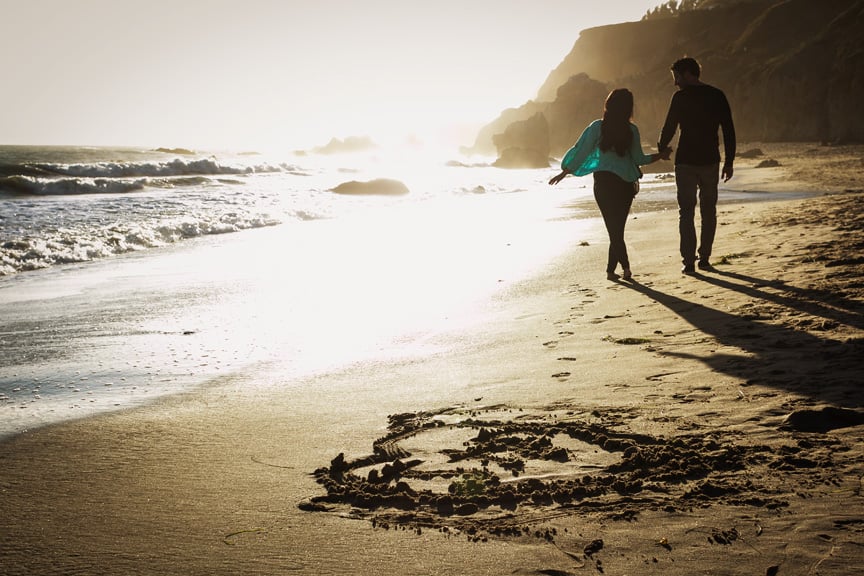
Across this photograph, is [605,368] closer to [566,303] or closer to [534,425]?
[534,425]

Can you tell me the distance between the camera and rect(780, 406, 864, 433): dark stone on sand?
2619mm

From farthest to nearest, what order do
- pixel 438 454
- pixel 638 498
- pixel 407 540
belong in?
1. pixel 438 454
2. pixel 638 498
3. pixel 407 540

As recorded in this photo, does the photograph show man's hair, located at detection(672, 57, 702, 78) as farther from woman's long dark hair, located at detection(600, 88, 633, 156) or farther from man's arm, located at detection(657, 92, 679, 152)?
woman's long dark hair, located at detection(600, 88, 633, 156)

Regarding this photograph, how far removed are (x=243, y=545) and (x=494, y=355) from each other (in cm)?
249

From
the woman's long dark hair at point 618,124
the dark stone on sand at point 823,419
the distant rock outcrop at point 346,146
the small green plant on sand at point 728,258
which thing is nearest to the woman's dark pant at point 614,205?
the woman's long dark hair at point 618,124

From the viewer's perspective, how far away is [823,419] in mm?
2664

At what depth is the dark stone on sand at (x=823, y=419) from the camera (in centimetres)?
262

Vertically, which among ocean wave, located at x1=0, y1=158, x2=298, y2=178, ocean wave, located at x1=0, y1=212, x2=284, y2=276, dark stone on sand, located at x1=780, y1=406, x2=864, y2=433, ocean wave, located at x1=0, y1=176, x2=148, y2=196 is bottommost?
dark stone on sand, located at x1=780, y1=406, x2=864, y2=433

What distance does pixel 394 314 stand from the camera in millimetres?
5848

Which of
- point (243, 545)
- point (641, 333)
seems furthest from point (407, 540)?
point (641, 333)

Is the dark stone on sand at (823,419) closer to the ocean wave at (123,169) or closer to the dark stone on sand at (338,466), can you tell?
the dark stone on sand at (338,466)

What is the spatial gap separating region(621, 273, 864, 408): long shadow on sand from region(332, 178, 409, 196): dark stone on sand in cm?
2008

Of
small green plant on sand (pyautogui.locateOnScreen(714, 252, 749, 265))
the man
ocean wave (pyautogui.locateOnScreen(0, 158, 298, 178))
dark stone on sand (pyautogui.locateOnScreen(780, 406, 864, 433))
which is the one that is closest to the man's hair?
the man

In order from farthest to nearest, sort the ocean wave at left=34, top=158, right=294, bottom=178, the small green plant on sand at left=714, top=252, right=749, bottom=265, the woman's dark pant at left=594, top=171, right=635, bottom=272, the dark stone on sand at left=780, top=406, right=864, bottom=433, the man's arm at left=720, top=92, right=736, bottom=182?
the ocean wave at left=34, top=158, right=294, bottom=178 → the woman's dark pant at left=594, top=171, right=635, bottom=272 → the small green plant on sand at left=714, top=252, right=749, bottom=265 → the man's arm at left=720, top=92, right=736, bottom=182 → the dark stone on sand at left=780, top=406, right=864, bottom=433
